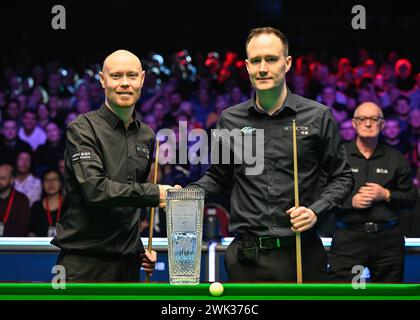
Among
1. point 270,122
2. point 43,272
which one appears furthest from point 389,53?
point 270,122

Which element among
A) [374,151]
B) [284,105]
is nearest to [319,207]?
[284,105]

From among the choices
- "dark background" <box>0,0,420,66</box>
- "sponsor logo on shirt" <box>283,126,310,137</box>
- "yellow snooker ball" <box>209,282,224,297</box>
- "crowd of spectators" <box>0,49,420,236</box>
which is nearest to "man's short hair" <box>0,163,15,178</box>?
"crowd of spectators" <box>0,49,420,236</box>

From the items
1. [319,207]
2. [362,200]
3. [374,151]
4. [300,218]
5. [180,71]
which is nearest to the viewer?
[300,218]

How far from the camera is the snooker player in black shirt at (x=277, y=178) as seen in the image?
10.9 feet

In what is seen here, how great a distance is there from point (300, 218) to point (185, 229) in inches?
20.5

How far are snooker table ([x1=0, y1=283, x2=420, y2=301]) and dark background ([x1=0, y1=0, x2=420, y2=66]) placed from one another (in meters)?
8.54

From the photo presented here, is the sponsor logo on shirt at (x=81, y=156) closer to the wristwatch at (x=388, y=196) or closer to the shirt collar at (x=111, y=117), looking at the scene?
the shirt collar at (x=111, y=117)

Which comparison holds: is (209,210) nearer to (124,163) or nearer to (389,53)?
(124,163)

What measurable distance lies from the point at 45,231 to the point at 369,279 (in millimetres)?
2721

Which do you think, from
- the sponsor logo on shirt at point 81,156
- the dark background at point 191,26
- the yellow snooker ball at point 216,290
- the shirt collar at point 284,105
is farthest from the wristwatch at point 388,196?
the dark background at point 191,26

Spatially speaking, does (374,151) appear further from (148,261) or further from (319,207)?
(148,261)

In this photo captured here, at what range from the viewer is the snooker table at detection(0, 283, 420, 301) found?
262 centimetres

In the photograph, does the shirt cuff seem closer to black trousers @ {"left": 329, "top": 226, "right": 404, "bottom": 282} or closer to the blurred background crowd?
black trousers @ {"left": 329, "top": 226, "right": 404, "bottom": 282}

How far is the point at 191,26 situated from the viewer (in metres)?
11.7
